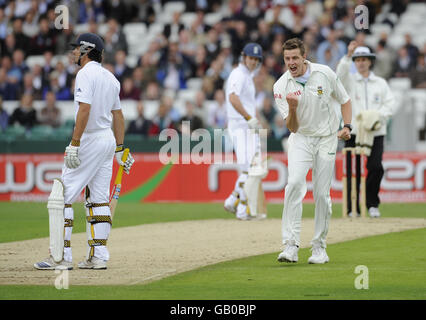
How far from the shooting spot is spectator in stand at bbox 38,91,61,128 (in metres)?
24.0

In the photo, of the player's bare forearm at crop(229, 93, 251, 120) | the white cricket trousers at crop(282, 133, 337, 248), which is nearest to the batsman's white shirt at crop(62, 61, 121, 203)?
the white cricket trousers at crop(282, 133, 337, 248)

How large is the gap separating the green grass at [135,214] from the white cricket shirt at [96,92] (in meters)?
4.40

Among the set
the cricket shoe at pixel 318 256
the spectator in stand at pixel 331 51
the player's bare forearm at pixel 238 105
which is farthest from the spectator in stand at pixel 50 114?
the cricket shoe at pixel 318 256

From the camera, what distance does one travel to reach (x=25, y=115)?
24.1 meters

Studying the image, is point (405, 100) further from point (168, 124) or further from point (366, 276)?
point (366, 276)

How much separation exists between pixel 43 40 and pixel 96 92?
59.3 ft

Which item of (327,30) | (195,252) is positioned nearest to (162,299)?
(195,252)

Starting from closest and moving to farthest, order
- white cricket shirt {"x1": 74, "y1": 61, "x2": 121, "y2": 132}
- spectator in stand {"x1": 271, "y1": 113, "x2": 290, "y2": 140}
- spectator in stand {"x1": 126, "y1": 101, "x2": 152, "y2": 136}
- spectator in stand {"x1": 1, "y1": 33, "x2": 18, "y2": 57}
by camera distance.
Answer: white cricket shirt {"x1": 74, "y1": 61, "x2": 121, "y2": 132}
spectator in stand {"x1": 271, "y1": 113, "x2": 290, "y2": 140}
spectator in stand {"x1": 126, "y1": 101, "x2": 152, "y2": 136}
spectator in stand {"x1": 1, "y1": 33, "x2": 18, "y2": 57}

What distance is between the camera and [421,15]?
27.8 metres

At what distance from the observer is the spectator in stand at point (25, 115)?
2402 cm

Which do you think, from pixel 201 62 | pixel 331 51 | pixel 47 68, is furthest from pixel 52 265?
pixel 47 68

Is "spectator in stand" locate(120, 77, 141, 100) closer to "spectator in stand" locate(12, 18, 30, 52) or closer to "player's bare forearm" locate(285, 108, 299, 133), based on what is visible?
"spectator in stand" locate(12, 18, 30, 52)

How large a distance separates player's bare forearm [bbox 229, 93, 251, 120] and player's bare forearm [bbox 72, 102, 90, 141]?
6454 mm

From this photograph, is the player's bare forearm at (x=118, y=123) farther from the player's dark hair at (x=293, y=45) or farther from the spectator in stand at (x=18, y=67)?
the spectator in stand at (x=18, y=67)
